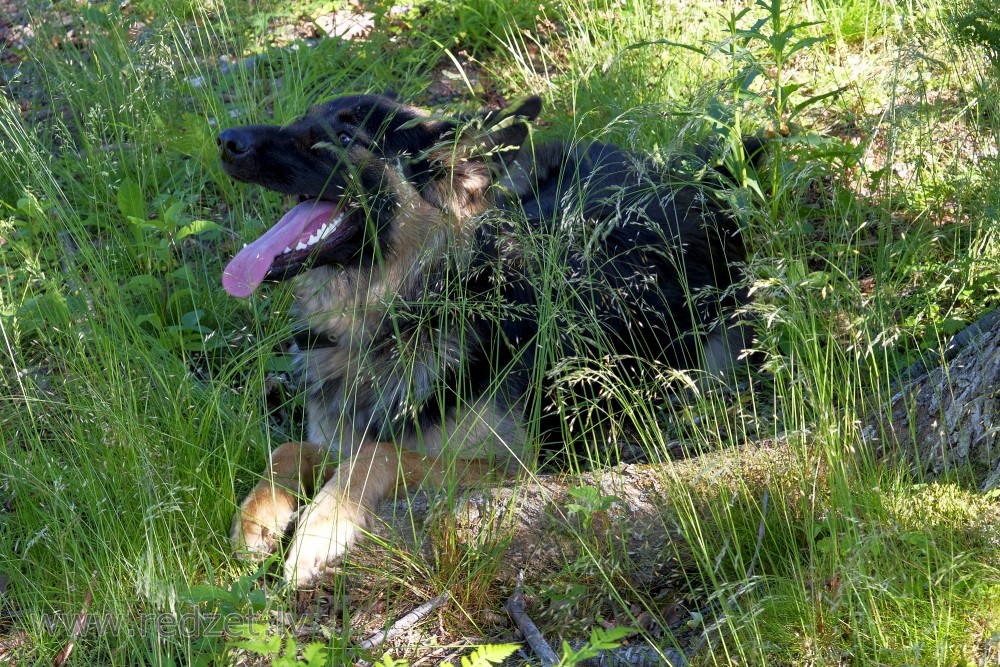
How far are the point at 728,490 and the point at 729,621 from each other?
0.47 metres

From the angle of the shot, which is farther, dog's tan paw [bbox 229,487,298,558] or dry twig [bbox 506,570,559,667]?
dog's tan paw [bbox 229,487,298,558]

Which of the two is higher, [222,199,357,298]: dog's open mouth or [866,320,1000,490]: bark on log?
[222,199,357,298]: dog's open mouth

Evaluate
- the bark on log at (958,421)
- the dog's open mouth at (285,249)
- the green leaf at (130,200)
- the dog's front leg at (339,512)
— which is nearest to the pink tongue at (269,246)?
the dog's open mouth at (285,249)

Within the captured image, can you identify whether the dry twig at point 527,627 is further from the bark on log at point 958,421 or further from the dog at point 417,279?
the bark on log at point 958,421

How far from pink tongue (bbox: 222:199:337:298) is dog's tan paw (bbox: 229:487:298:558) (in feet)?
2.33

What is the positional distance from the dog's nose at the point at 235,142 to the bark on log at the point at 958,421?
2242 millimetres

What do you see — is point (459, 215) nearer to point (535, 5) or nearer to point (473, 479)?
point (473, 479)

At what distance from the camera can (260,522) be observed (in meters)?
2.62

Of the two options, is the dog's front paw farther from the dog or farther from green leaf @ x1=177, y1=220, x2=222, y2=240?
green leaf @ x1=177, y1=220, x2=222, y2=240

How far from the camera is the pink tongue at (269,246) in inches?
121

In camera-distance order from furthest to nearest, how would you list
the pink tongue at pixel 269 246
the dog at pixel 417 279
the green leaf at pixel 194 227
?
the green leaf at pixel 194 227, the pink tongue at pixel 269 246, the dog at pixel 417 279

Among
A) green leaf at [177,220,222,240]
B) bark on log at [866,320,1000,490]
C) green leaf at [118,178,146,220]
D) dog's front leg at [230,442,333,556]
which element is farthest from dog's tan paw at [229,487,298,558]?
green leaf at [118,178,146,220]

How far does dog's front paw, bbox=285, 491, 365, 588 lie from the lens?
248 cm

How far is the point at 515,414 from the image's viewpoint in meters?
3.16
